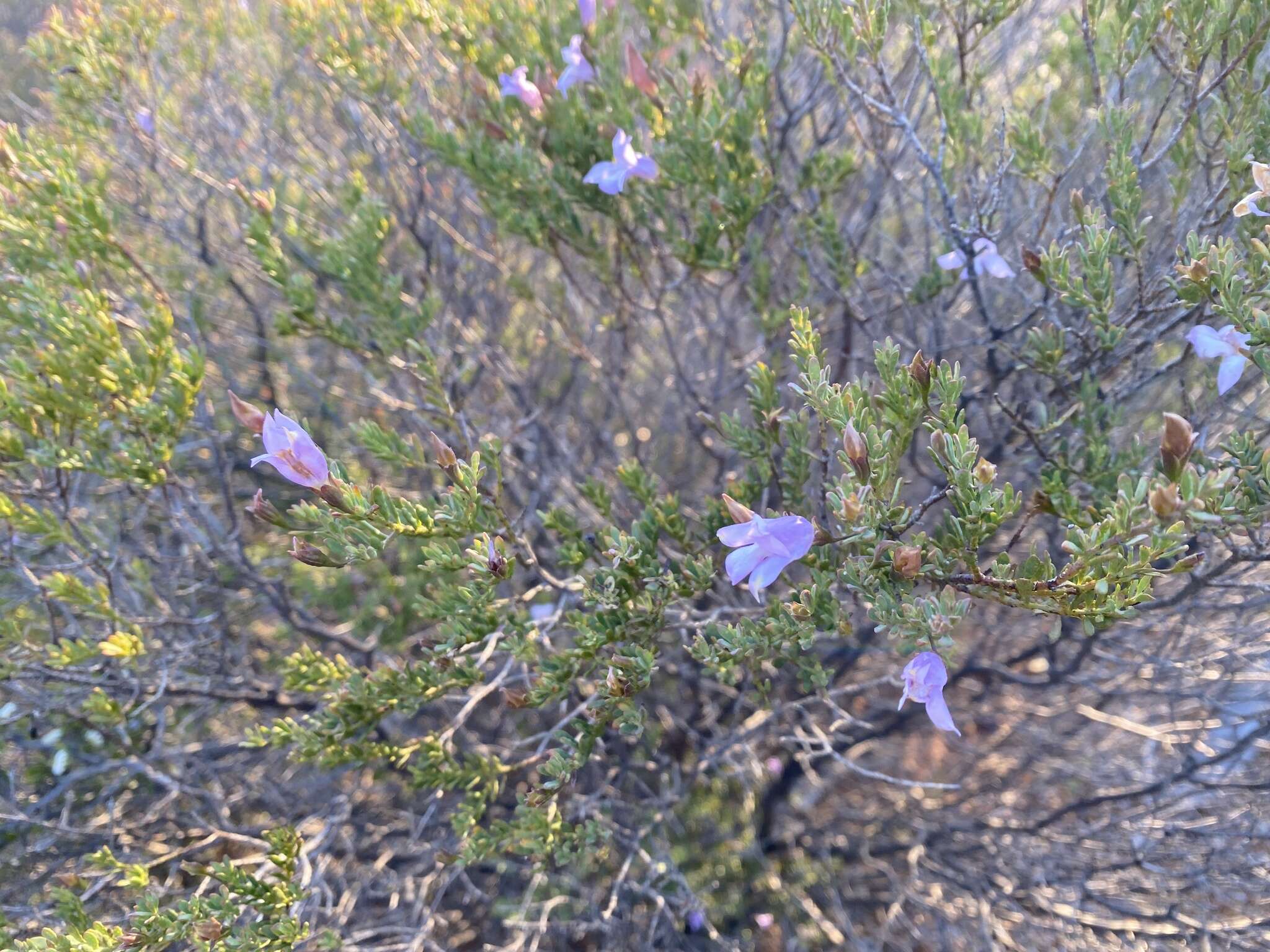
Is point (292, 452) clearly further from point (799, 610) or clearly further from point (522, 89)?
point (522, 89)

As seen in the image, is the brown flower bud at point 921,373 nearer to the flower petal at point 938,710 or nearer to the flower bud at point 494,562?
the flower petal at point 938,710

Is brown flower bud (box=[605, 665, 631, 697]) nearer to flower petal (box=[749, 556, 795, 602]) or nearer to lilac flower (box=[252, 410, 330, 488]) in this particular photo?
flower petal (box=[749, 556, 795, 602])

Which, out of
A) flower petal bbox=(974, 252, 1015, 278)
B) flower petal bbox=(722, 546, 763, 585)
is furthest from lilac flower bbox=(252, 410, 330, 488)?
flower petal bbox=(974, 252, 1015, 278)

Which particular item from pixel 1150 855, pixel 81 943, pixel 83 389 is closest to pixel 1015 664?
pixel 1150 855

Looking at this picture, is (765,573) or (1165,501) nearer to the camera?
(1165,501)

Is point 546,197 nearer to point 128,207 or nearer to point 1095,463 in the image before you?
point 1095,463

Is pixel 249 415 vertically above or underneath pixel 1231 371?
above

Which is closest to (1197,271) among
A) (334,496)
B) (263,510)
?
(334,496)

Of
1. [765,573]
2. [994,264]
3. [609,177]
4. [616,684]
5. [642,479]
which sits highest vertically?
[609,177]
